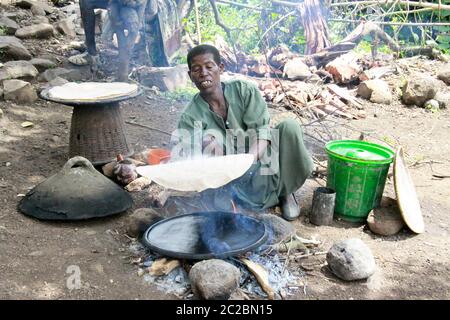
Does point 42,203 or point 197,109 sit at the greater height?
point 197,109

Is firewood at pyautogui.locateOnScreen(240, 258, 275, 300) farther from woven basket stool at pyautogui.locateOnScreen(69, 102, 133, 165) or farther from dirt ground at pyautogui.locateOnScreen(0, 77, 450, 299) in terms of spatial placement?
woven basket stool at pyautogui.locateOnScreen(69, 102, 133, 165)

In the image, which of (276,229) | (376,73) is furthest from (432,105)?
(276,229)

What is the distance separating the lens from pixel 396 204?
3.48 m

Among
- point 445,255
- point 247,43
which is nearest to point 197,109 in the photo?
point 445,255

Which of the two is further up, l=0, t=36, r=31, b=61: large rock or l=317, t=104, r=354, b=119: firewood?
l=0, t=36, r=31, b=61: large rock

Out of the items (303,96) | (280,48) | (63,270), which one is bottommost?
(63,270)

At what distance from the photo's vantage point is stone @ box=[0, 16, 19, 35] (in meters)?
7.45

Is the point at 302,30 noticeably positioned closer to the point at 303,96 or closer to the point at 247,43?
the point at 247,43

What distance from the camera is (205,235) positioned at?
9.97 feet

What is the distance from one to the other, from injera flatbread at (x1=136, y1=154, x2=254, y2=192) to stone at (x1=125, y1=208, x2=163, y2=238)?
593mm

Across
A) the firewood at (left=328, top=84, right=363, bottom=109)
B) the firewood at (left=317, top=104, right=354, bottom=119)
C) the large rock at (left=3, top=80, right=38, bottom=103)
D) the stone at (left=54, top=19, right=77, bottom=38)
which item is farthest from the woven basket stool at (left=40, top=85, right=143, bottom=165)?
the stone at (left=54, top=19, right=77, bottom=38)

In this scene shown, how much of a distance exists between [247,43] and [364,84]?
2586mm

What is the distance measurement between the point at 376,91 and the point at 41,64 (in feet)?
15.9

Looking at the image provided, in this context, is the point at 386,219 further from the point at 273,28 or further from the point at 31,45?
the point at 31,45
